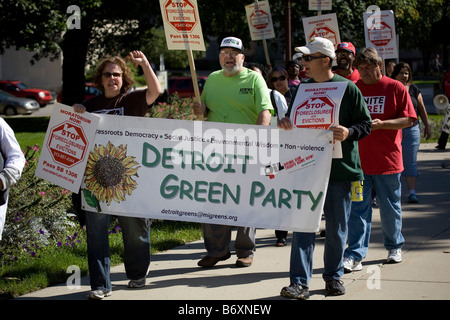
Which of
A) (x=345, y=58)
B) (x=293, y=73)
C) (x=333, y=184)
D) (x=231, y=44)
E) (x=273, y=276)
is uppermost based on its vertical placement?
(x=231, y=44)

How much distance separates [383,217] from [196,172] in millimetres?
1986

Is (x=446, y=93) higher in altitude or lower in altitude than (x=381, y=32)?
lower

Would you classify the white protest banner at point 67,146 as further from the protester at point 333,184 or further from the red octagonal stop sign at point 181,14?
the protester at point 333,184

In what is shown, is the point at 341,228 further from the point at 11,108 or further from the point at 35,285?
the point at 11,108

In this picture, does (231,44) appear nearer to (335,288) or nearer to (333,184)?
(333,184)

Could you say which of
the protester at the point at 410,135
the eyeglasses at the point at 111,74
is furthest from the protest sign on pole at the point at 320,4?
the eyeglasses at the point at 111,74

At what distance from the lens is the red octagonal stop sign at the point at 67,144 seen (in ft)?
19.4

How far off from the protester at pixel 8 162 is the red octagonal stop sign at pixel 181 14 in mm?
2353

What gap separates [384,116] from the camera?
6.65 meters

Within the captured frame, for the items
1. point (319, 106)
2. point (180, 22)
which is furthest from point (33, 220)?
point (319, 106)

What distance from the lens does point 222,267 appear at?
22.5ft

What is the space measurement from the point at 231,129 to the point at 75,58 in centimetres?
2016

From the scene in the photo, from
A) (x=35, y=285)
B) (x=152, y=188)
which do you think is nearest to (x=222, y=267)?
(x=152, y=188)

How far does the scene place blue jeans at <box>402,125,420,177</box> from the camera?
30.8 feet
